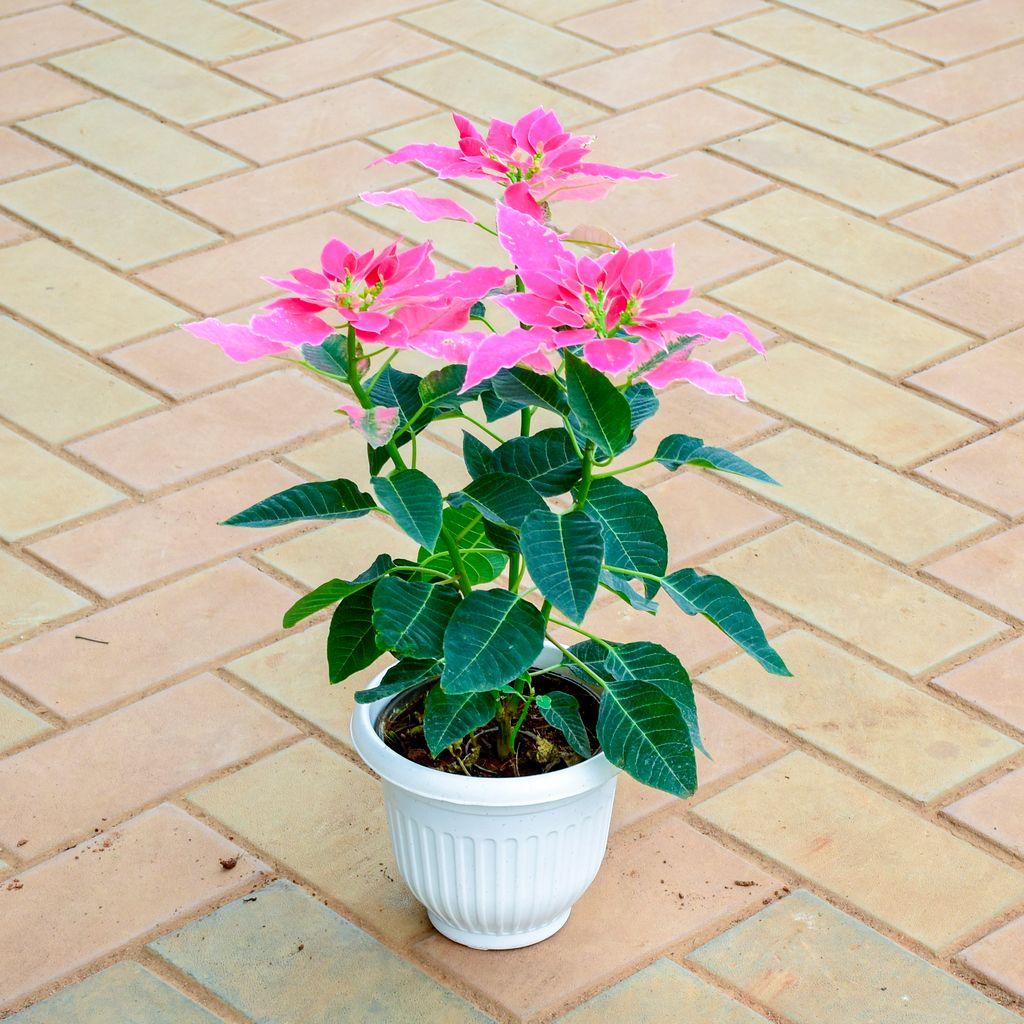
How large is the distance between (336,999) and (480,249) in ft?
5.34

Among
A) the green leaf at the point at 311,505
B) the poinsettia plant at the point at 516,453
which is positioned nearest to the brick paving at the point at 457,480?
the poinsettia plant at the point at 516,453

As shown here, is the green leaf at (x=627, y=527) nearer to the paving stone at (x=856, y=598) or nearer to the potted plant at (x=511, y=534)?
the potted plant at (x=511, y=534)

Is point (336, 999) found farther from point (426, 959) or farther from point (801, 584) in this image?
point (801, 584)

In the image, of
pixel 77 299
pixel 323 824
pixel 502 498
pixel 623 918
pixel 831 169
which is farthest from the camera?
pixel 831 169

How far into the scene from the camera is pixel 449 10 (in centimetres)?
380

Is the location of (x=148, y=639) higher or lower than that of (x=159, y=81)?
Result: lower

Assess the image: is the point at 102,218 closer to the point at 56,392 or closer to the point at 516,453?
the point at 56,392

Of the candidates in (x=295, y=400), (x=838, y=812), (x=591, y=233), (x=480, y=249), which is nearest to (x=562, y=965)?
(x=838, y=812)

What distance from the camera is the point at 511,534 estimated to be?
158 centimetres

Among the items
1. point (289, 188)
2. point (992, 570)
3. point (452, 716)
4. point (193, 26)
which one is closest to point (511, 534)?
point (452, 716)

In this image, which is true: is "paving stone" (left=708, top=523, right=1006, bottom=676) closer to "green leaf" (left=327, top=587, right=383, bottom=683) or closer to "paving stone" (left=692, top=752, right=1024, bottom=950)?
"paving stone" (left=692, top=752, right=1024, bottom=950)

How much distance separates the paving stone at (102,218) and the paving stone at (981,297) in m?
1.30

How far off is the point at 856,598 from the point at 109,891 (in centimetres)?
108

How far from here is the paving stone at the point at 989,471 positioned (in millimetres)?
2482
